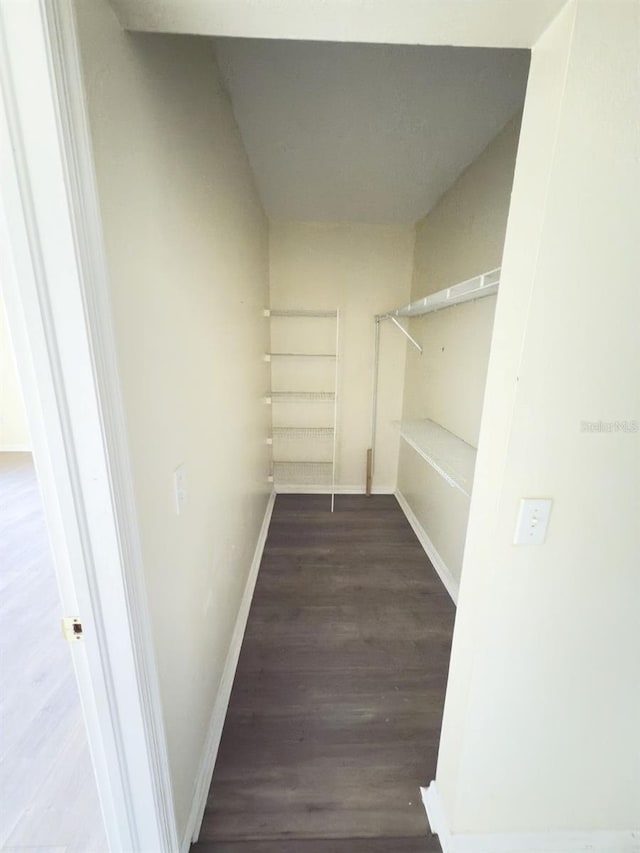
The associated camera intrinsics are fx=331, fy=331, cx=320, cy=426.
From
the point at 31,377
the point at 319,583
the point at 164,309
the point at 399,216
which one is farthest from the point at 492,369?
the point at 399,216

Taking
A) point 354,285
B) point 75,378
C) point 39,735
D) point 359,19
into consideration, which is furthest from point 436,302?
point 39,735

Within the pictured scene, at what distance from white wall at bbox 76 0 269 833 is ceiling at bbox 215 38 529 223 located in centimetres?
18

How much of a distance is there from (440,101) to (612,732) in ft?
7.88

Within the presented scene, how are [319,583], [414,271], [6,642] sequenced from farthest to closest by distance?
[414,271], [319,583], [6,642]

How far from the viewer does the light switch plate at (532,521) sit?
2.56ft

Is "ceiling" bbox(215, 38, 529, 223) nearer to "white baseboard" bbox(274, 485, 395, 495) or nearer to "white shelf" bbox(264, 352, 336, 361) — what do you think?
"white shelf" bbox(264, 352, 336, 361)

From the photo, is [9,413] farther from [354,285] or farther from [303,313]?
[354,285]

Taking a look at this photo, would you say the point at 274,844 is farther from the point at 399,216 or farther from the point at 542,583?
the point at 399,216

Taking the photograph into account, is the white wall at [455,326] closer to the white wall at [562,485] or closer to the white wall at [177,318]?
the white wall at [562,485]

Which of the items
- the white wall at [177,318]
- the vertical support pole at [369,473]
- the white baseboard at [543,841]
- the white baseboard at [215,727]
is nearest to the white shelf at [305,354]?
the vertical support pole at [369,473]

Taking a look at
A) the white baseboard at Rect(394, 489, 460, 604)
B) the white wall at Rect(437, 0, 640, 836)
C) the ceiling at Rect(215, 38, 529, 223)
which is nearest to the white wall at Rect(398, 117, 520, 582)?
the white baseboard at Rect(394, 489, 460, 604)

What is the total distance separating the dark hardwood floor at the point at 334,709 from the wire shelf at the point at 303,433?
47.8 inches

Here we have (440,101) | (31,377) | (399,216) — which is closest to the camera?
(31,377)

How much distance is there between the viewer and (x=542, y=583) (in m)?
0.85
